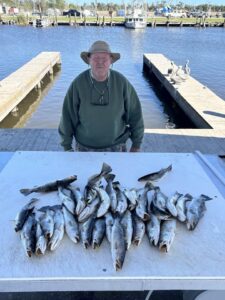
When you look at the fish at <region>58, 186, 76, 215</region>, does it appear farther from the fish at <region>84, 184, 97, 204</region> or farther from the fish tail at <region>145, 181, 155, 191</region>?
the fish tail at <region>145, 181, 155, 191</region>

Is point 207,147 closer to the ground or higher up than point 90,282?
closer to the ground

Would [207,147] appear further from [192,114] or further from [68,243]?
[68,243]

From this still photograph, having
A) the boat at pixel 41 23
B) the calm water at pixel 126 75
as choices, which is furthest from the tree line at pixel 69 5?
the calm water at pixel 126 75

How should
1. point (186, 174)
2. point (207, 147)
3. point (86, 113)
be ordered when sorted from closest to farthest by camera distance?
point (186, 174)
point (86, 113)
point (207, 147)

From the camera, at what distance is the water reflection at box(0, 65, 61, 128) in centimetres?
1017

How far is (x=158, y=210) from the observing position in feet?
6.18

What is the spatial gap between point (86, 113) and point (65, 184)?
3.18 ft

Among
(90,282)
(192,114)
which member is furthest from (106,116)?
(192,114)

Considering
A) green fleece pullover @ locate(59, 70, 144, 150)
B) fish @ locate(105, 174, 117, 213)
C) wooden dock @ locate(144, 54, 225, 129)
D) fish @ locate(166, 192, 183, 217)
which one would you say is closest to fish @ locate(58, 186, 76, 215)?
fish @ locate(105, 174, 117, 213)

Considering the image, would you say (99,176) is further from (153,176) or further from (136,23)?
(136,23)

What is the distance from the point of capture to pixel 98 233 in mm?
1684

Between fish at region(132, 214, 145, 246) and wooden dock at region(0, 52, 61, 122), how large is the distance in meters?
7.54

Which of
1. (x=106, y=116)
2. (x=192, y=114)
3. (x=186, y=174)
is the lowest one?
(x=192, y=114)

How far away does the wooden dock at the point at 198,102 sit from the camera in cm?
780
